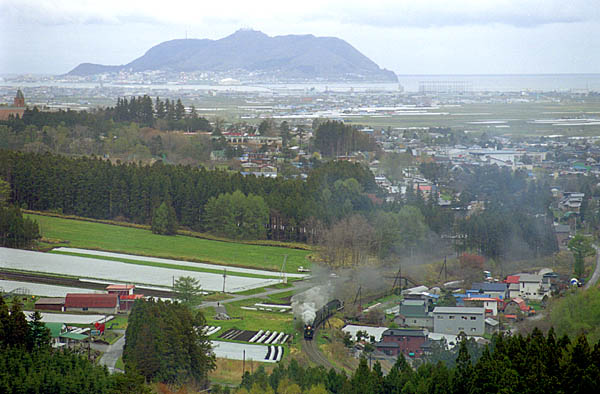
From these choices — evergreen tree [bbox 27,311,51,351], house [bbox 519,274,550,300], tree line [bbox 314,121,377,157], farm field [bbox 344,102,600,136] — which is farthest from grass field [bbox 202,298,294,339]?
farm field [bbox 344,102,600,136]

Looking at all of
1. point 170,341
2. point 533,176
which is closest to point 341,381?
point 170,341

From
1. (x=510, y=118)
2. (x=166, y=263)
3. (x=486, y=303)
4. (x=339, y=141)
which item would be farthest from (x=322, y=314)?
(x=510, y=118)

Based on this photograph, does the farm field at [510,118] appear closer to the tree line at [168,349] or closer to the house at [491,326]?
the house at [491,326]

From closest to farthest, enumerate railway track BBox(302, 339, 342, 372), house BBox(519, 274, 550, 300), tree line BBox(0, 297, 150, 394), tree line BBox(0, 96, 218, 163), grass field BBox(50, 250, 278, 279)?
1. tree line BBox(0, 297, 150, 394)
2. railway track BBox(302, 339, 342, 372)
3. house BBox(519, 274, 550, 300)
4. grass field BBox(50, 250, 278, 279)
5. tree line BBox(0, 96, 218, 163)

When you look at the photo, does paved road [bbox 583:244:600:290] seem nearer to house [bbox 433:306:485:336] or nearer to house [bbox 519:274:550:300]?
house [bbox 519:274:550:300]

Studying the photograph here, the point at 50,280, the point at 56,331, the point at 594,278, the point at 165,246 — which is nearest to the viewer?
the point at 56,331

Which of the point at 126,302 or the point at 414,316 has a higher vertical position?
the point at 414,316

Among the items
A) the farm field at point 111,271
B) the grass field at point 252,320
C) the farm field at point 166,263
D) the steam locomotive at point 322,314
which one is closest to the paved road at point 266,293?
the grass field at point 252,320

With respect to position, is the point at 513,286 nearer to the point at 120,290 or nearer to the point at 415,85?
the point at 120,290
